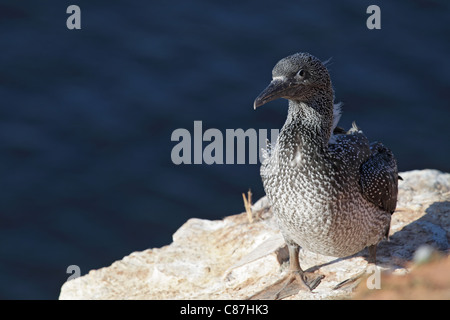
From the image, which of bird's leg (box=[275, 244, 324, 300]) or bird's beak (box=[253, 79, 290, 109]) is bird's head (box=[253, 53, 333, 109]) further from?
bird's leg (box=[275, 244, 324, 300])

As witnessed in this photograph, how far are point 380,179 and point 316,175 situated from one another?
0.83 meters

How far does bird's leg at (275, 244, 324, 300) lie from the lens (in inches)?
274

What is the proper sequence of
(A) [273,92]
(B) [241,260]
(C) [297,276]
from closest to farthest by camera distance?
(A) [273,92], (C) [297,276], (B) [241,260]

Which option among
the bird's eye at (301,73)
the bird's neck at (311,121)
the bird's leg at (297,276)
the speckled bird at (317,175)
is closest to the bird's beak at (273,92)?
the speckled bird at (317,175)

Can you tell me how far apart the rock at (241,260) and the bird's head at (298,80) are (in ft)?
5.93

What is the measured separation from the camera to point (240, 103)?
1260 cm

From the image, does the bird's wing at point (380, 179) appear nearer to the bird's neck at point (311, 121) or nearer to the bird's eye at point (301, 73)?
the bird's neck at point (311, 121)

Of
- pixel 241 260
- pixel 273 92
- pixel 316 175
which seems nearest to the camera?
pixel 273 92

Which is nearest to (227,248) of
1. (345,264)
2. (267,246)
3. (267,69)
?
(267,246)

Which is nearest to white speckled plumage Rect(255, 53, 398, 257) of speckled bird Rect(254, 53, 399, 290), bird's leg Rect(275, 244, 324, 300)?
speckled bird Rect(254, 53, 399, 290)

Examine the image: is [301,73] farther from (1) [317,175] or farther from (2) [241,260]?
(2) [241,260]

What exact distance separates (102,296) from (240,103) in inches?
228

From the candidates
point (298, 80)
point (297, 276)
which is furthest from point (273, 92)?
point (297, 276)

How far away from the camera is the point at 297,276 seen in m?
7.05
